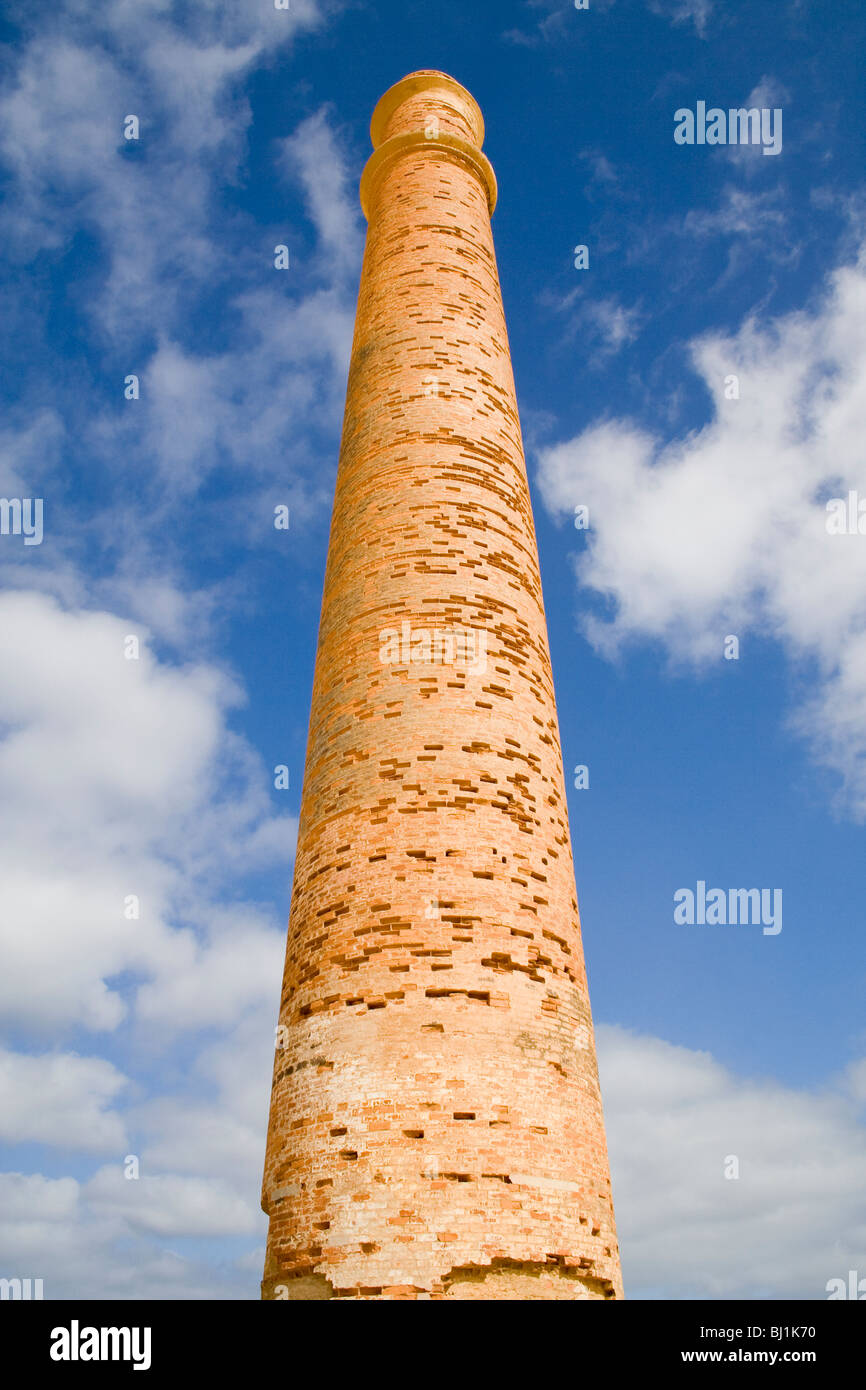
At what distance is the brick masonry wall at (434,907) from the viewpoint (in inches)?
216

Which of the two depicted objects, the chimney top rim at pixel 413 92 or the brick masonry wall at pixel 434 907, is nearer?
the brick masonry wall at pixel 434 907

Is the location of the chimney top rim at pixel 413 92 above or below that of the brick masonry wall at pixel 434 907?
above

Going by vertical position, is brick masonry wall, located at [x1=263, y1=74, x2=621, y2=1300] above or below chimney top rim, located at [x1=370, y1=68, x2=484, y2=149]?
below

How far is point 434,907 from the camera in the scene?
6.34 meters

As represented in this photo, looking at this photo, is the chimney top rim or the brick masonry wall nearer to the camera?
the brick masonry wall

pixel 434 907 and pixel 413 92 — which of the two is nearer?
pixel 434 907

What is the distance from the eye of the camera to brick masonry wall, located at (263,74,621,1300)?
5480 mm

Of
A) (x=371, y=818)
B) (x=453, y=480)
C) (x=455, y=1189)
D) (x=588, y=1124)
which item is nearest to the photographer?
(x=455, y=1189)

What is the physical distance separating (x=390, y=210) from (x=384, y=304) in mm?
1849

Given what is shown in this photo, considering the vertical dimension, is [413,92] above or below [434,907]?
above
